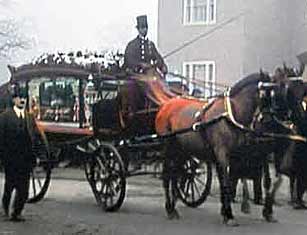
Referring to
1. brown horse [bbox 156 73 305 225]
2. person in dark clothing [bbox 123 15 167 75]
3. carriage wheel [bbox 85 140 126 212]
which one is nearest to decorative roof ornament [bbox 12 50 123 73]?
person in dark clothing [bbox 123 15 167 75]

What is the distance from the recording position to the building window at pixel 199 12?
3341 cm

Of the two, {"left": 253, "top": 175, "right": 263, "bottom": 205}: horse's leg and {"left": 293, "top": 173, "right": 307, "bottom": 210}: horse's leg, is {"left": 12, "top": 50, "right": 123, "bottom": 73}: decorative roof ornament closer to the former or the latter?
{"left": 253, "top": 175, "right": 263, "bottom": 205}: horse's leg

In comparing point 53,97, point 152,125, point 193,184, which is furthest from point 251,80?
point 53,97

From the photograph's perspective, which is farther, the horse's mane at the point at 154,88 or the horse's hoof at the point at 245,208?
the horse's mane at the point at 154,88

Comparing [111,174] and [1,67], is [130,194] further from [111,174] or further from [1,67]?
[1,67]

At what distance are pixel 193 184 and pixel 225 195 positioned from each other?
229cm

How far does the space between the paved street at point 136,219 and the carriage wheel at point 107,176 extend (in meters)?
0.20

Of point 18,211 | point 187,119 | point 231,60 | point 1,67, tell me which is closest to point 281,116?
point 187,119

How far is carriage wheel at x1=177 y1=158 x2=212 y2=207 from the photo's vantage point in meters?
14.2

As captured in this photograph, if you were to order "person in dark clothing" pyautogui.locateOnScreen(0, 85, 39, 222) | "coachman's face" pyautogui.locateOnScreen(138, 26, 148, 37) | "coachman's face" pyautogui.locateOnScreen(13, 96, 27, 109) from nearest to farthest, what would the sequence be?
"person in dark clothing" pyautogui.locateOnScreen(0, 85, 39, 222)
"coachman's face" pyautogui.locateOnScreen(13, 96, 27, 109)
"coachman's face" pyautogui.locateOnScreen(138, 26, 148, 37)

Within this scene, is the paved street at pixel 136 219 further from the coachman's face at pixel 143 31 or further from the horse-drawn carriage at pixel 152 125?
the coachman's face at pixel 143 31

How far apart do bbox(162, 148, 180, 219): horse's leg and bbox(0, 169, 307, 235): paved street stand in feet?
0.62

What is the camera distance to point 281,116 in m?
12.5

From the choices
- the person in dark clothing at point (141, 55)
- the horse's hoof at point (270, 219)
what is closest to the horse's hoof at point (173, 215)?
the horse's hoof at point (270, 219)
